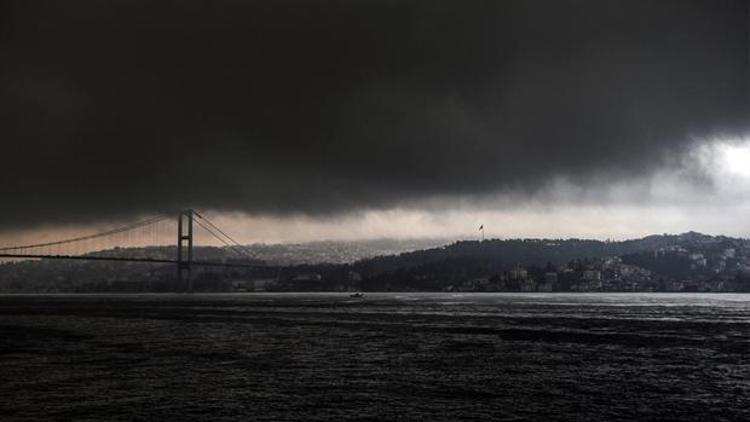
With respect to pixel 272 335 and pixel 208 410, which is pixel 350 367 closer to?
pixel 208 410

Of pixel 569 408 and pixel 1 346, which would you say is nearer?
pixel 569 408

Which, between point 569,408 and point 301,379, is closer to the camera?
point 569,408

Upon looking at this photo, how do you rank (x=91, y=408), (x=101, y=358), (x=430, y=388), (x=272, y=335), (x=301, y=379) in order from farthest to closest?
(x=272, y=335)
(x=101, y=358)
(x=301, y=379)
(x=430, y=388)
(x=91, y=408)

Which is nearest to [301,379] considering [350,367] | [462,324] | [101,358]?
[350,367]

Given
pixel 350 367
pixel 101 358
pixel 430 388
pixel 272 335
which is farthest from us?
pixel 272 335

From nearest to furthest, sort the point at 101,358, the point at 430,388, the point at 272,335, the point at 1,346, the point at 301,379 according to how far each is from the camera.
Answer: the point at 430,388 < the point at 301,379 < the point at 101,358 < the point at 1,346 < the point at 272,335

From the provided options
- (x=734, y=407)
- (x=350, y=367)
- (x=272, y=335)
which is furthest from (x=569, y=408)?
(x=272, y=335)

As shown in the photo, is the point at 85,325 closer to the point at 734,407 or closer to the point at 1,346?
the point at 1,346

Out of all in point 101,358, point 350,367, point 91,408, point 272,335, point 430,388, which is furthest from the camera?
point 272,335
